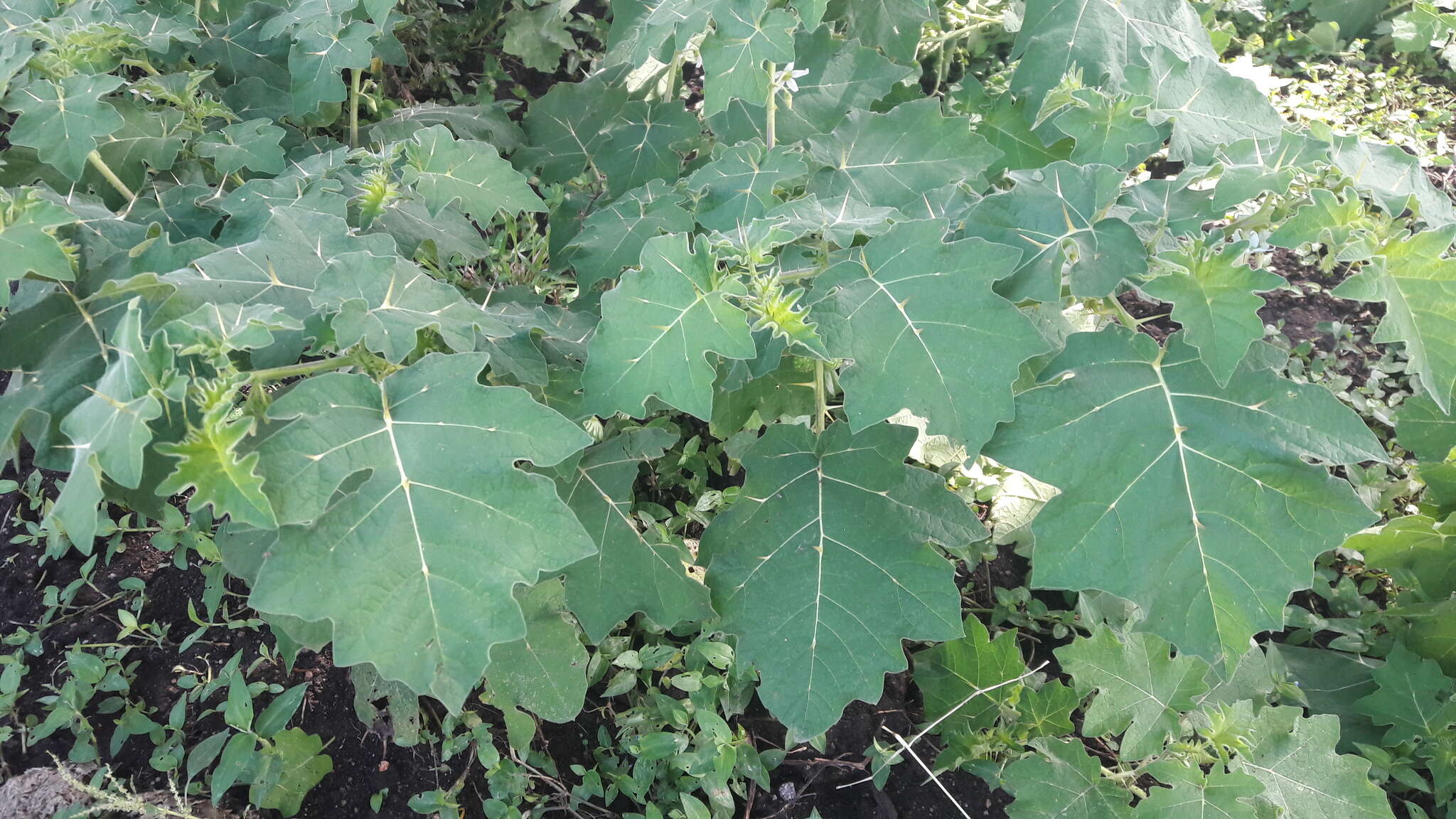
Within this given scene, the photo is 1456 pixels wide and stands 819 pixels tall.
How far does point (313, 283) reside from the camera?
5.62ft

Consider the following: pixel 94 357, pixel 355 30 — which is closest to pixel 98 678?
pixel 94 357

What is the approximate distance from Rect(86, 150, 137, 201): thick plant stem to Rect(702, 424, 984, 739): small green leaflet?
169cm

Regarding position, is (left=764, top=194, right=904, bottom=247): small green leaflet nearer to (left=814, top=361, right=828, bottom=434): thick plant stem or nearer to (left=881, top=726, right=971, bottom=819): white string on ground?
(left=814, top=361, right=828, bottom=434): thick plant stem

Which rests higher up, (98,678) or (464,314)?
(464,314)

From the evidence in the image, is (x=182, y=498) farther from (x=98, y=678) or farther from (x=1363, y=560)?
(x=1363, y=560)

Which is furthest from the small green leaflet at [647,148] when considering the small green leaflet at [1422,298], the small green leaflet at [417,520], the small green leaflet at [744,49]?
the small green leaflet at [1422,298]

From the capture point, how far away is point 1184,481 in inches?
60.6

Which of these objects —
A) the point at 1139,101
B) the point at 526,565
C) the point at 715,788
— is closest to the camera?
the point at 526,565

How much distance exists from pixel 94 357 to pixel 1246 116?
A: 2465 millimetres

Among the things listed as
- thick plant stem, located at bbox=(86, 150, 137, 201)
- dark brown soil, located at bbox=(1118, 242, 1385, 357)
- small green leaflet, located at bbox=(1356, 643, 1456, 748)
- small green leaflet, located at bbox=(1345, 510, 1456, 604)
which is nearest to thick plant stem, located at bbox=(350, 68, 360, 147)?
thick plant stem, located at bbox=(86, 150, 137, 201)

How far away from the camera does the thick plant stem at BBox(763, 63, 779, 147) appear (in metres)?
2.14

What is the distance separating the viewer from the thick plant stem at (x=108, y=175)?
2.12 metres

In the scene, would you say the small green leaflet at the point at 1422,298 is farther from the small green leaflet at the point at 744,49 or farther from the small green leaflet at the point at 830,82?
the small green leaflet at the point at 830,82

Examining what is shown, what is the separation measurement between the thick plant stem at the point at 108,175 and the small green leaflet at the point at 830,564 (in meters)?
1.69
